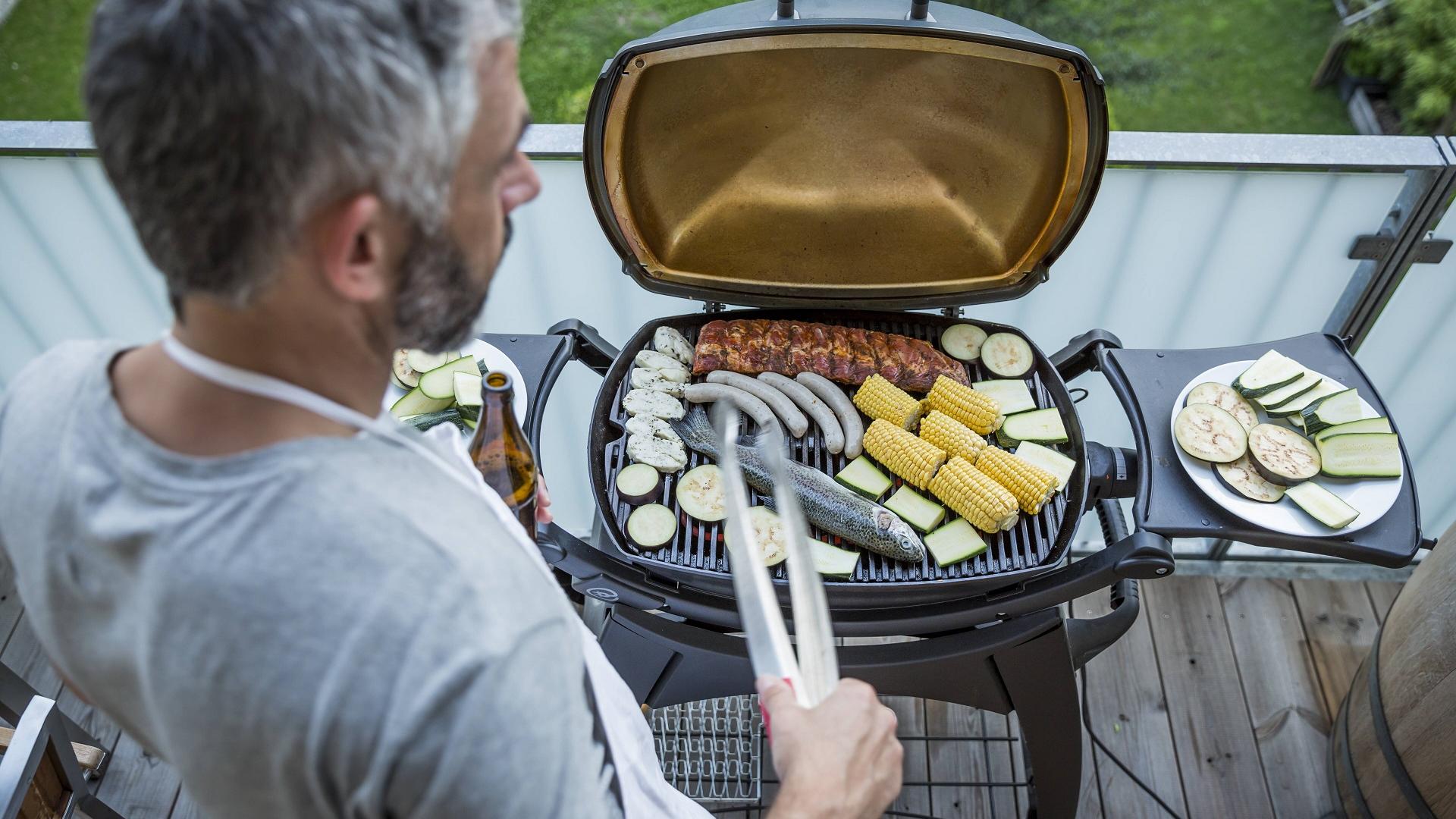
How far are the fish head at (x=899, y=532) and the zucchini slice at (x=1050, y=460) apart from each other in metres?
0.32

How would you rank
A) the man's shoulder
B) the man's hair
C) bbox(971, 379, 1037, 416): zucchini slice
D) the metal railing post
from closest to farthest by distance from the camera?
the man's hair < the man's shoulder < bbox(971, 379, 1037, 416): zucchini slice < the metal railing post

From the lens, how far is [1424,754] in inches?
86.9

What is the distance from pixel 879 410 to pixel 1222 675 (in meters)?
1.62

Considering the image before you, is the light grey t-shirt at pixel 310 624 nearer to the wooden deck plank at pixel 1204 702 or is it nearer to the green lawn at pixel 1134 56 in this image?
the wooden deck plank at pixel 1204 702

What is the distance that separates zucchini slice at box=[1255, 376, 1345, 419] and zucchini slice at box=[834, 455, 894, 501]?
90 cm

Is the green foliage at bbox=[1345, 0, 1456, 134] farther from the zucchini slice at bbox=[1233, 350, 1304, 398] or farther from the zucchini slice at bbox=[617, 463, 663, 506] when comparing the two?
the zucchini slice at bbox=[617, 463, 663, 506]

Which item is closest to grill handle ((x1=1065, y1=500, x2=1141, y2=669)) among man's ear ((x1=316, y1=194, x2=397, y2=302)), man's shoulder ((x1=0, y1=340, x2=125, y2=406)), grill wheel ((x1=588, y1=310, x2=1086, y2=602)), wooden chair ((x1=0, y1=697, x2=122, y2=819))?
grill wheel ((x1=588, y1=310, x2=1086, y2=602))

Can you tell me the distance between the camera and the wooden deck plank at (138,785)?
2729 millimetres

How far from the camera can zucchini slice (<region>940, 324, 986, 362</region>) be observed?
244 cm

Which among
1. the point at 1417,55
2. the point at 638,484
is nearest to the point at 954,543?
the point at 638,484

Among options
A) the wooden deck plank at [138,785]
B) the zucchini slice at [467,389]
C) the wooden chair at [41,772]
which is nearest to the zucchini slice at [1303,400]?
the zucchini slice at [467,389]

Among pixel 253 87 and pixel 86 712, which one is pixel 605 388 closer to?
pixel 253 87

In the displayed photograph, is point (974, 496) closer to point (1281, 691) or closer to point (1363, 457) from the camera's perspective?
point (1363, 457)

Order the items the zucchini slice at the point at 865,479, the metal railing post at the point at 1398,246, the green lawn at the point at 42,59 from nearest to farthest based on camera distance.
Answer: the zucchini slice at the point at 865,479
the metal railing post at the point at 1398,246
the green lawn at the point at 42,59
